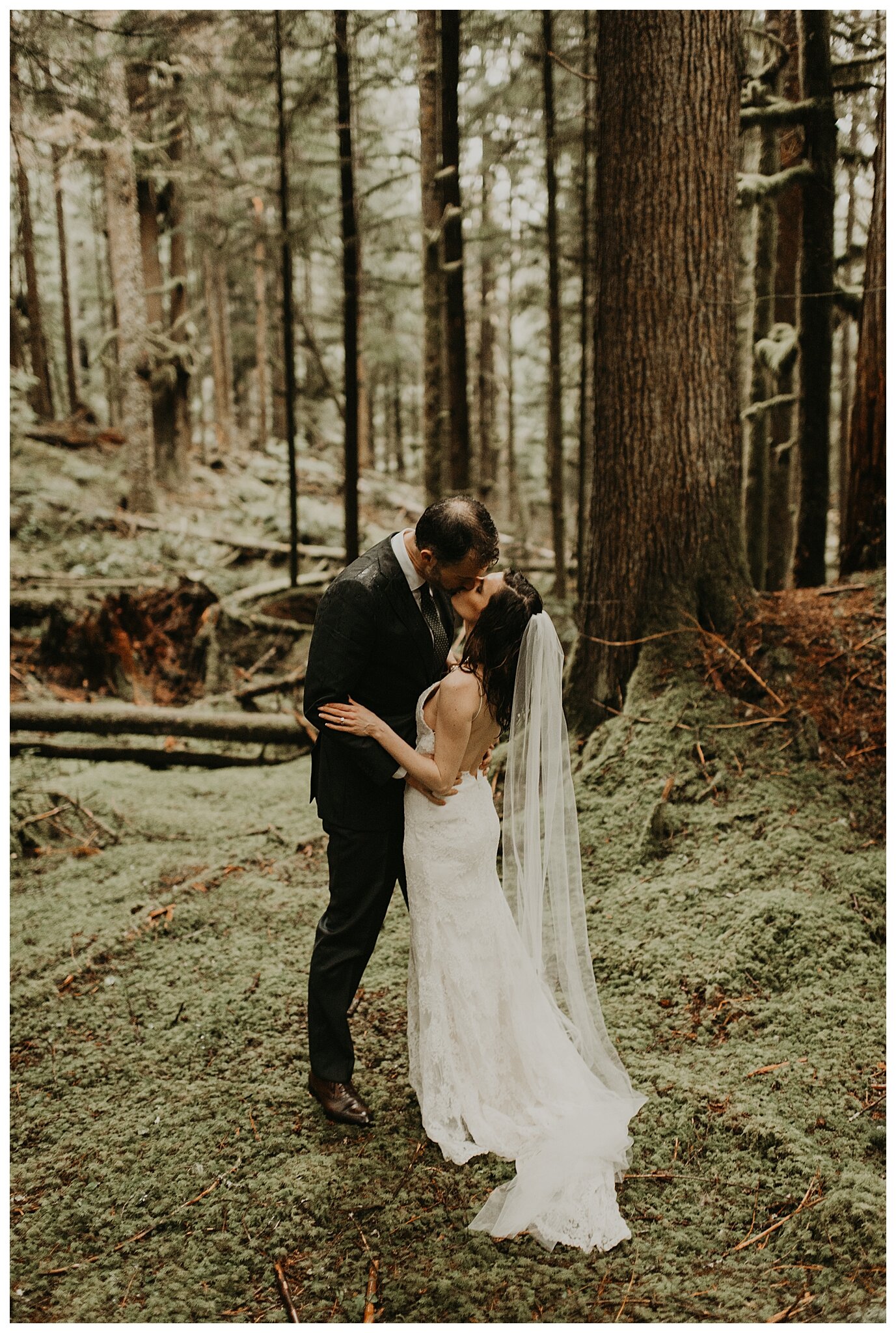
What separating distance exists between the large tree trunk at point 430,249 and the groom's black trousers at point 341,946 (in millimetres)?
7101

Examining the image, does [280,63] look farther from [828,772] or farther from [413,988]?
[413,988]

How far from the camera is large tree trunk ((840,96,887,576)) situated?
6832mm

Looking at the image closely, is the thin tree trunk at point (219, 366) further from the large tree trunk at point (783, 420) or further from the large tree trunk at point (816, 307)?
the large tree trunk at point (816, 307)

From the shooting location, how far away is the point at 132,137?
1296 cm

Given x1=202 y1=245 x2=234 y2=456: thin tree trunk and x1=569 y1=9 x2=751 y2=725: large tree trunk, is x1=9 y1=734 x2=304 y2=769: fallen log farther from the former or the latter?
x1=202 y1=245 x2=234 y2=456: thin tree trunk

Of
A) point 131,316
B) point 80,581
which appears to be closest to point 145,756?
point 80,581

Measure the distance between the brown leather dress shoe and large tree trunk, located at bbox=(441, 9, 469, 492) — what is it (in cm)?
837

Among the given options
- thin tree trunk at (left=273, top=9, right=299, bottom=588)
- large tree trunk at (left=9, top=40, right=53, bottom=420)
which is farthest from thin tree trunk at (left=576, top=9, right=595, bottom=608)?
large tree trunk at (left=9, top=40, right=53, bottom=420)

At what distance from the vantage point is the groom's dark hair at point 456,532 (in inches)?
121

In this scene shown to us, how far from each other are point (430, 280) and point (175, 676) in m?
5.82

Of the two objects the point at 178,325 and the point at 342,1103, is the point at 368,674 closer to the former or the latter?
the point at 342,1103

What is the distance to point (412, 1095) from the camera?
359 cm

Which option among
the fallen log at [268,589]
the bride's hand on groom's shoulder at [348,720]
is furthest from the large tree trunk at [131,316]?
the bride's hand on groom's shoulder at [348,720]

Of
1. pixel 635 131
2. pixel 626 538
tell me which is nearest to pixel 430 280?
pixel 635 131
